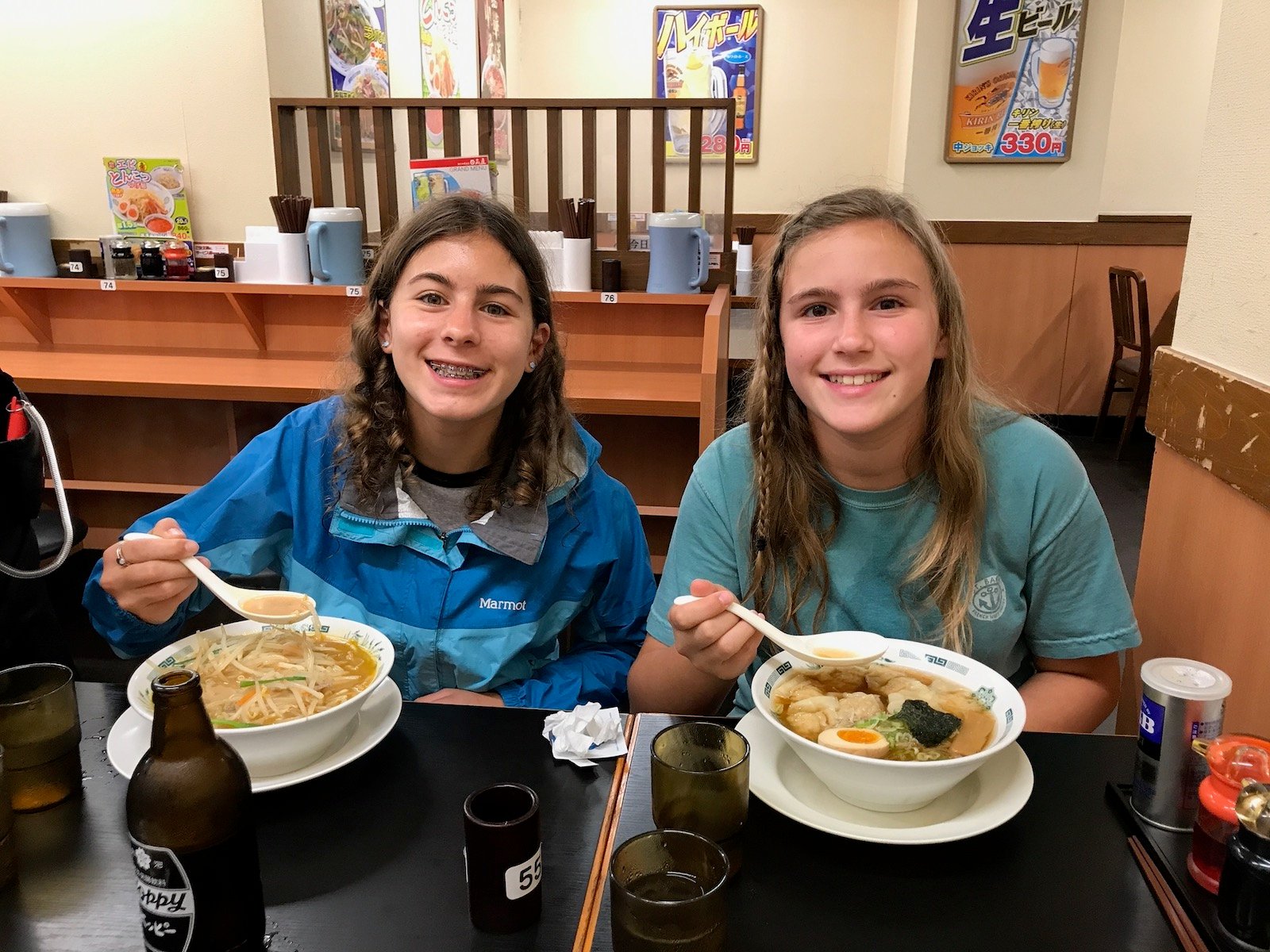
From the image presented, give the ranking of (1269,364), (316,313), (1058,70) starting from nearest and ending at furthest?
(1269,364)
(316,313)
(1058,70)

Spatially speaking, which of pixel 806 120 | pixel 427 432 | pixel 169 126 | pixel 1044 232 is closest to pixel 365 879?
pixel 427 432

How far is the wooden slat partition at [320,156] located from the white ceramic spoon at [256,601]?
8.91 feet

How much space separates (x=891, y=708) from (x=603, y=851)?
1.09 ft

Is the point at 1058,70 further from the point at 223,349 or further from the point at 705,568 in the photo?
the point at 705,568

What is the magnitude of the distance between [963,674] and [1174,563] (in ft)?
2.35

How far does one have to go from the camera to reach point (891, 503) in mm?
1374

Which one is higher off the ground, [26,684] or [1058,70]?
[1058,70]

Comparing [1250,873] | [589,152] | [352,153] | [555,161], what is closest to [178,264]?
[352,153]

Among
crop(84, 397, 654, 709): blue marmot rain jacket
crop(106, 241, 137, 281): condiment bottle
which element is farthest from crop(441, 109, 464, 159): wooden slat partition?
crop(84, 397, 654, 709): blue marmot rain jacket

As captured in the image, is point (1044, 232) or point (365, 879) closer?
point (365, 879)

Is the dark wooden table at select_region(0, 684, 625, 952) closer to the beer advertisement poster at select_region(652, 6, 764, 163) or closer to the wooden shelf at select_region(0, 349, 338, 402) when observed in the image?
the wooden shelf at select_region(0, 349, 338, 402)

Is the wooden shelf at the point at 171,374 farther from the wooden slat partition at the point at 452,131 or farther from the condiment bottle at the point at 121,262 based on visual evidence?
the wooden slat partition at the point at 452,131

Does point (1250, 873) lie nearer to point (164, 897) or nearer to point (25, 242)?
point (164, 897)

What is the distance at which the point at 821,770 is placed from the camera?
0.93 meters
